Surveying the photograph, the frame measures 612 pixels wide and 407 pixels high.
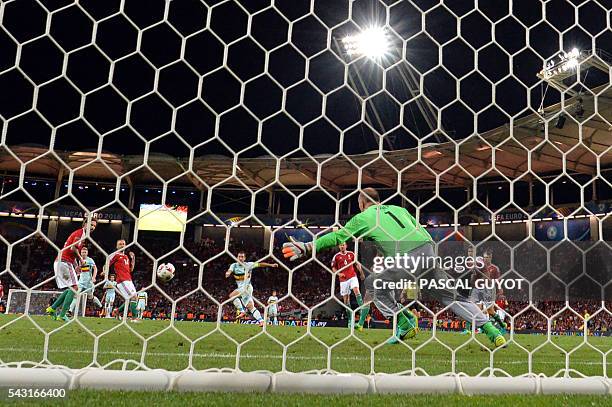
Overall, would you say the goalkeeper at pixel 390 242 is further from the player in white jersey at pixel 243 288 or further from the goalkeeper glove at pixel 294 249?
the player in white jersey at pixel 243 288

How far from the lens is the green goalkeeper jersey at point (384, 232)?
2393mm

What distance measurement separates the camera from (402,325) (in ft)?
12.9

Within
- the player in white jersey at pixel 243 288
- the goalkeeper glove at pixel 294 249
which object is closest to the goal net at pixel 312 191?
the goalkeeper glove at pixel 294 249

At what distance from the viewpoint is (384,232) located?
237 cm

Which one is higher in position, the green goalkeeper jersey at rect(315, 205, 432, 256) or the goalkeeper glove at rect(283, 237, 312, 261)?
the green goalkeeper jersey at rect(315, 205, 432, 256)

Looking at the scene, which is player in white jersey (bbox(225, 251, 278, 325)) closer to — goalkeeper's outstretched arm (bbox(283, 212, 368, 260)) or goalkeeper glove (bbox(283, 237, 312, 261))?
goalkeeper's outstretched arm (bbox(283, 212, 368, 260))

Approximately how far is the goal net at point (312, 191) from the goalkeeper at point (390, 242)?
2 cm

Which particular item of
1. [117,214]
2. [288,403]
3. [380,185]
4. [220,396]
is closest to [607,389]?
[288,403]

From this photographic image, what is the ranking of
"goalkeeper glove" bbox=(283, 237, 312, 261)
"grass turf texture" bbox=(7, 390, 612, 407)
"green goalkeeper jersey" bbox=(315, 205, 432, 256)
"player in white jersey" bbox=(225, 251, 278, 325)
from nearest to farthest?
"grass turf texture" bbox=(7, 390, 612, 407) → "goalkeeper glove" bbox=(283, 237, 312, 261) → "green goalkeeper jersey" bbox=(315, 205, 432, 256) → "player in white jersey" bbox=(225, 251, 278, 325)

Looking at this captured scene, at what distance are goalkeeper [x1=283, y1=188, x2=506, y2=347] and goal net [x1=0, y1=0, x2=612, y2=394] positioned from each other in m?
0.02

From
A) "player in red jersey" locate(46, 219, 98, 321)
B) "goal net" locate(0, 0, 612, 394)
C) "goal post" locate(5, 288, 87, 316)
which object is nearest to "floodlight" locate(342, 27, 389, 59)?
"goal net" locate(0, 0, 612, 394)

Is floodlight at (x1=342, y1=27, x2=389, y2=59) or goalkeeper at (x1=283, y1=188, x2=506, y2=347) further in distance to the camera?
floodlight at (x1=342, y1=27, x2=389, y2=59)

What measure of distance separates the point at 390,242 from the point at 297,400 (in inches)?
62.4

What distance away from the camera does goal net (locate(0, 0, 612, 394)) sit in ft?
6.32
